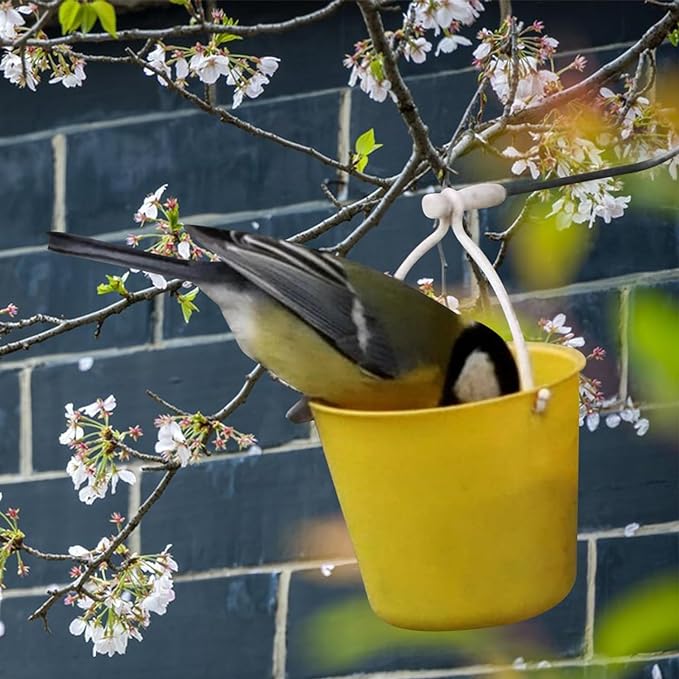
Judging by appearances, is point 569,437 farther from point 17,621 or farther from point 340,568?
point 17,621

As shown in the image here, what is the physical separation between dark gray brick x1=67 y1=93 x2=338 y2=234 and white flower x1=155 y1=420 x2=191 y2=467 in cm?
78

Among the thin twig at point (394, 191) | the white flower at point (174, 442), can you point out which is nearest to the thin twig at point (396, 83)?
the thin twig at point (394, 191)

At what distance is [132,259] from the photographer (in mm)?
1259

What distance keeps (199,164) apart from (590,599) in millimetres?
920

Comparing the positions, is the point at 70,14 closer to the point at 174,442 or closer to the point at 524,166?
the point at 174,442

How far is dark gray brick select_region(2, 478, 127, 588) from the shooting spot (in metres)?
2.21

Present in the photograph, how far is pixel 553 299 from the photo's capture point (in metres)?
2.00

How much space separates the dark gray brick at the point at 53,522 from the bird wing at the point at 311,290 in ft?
3.30

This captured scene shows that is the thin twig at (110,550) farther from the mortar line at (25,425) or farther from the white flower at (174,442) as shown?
the mortar line at (25,425)

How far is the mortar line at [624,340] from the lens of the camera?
1.95 meters

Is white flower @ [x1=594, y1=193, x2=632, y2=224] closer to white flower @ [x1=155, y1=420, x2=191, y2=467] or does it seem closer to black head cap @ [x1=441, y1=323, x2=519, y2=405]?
black head cap @ [x1=441, y1=323, x2=519, y2=405]

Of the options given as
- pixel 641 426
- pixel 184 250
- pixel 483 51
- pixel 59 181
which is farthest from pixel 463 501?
pixel 59 181

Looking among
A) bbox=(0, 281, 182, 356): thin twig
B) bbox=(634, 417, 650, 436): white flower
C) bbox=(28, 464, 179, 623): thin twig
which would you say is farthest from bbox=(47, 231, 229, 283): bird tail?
bbox=(634, 417, 650, 436): white flower

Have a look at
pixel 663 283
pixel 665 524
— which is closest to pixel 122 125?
pixel 663 283
